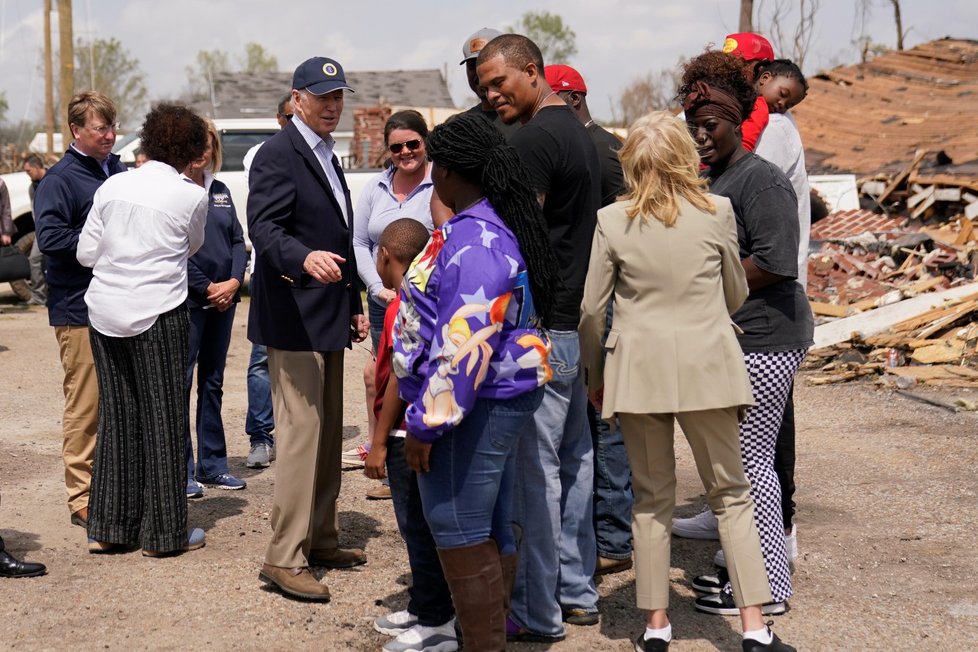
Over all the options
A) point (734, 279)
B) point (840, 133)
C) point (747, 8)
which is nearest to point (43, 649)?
point (734, 279)

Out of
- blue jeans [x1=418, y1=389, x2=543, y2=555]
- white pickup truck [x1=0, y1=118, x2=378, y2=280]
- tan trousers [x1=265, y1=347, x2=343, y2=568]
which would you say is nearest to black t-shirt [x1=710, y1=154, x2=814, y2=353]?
blue jeans [x1=418, y1=389, x2=543, y2=555]

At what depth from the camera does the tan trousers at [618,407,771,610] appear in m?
4.01

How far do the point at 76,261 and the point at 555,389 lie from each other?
2.75 m

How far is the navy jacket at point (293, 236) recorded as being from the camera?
4730 mm

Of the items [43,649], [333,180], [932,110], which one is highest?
[932,110]

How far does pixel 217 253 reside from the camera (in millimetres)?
6477

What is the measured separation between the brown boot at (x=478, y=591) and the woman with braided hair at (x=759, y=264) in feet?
4.07

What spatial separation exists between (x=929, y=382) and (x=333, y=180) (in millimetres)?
6168

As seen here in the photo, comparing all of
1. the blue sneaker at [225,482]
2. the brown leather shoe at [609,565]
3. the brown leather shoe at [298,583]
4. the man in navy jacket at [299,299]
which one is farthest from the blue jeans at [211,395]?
the brown leather shoe at [609,565]

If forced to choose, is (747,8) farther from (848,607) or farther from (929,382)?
(848,607)

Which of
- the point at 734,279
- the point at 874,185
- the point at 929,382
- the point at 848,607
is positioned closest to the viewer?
→ the point at 734,279

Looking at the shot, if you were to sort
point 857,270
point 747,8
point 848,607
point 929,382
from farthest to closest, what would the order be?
point 747,8 → point 857,270 → point 929,382 → point 848,607

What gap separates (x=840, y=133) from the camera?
65.8ft

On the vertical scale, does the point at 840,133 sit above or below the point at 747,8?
below
